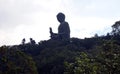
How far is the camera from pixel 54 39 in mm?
66375

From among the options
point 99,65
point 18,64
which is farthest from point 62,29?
point 99,65

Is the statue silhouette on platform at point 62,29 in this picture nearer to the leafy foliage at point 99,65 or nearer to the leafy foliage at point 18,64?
the leafy foliage at point 18,64

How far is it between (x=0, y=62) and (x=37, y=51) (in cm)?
2606

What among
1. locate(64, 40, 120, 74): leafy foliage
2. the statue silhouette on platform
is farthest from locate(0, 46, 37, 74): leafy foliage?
the statue silhouette on platform

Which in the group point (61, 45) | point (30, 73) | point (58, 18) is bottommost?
point (30, 73)

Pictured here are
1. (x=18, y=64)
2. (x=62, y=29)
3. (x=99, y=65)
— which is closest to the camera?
(x=99, y=65)

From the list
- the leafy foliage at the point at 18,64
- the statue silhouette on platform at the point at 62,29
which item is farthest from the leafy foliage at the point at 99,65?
the statue silhouette on platform at the point at 62,29

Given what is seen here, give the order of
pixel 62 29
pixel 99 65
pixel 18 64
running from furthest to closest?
1. pixel 62 29
2. pixel 18 64
3. pixel 99 65

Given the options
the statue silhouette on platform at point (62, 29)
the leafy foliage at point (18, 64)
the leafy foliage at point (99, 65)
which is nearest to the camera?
the leafy foliage at point (99, 65)

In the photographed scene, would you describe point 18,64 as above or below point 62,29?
below

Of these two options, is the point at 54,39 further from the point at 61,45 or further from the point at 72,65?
the point at 72,65

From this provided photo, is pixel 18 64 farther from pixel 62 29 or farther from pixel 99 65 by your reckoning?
pixel 62 29

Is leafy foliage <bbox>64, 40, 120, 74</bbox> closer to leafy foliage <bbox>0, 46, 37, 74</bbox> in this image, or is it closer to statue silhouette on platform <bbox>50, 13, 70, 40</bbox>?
leafy foliage <bbox>0, 46, 37, 74</bbox>

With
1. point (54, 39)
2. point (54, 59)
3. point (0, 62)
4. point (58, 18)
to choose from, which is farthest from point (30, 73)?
point (58, 18)
